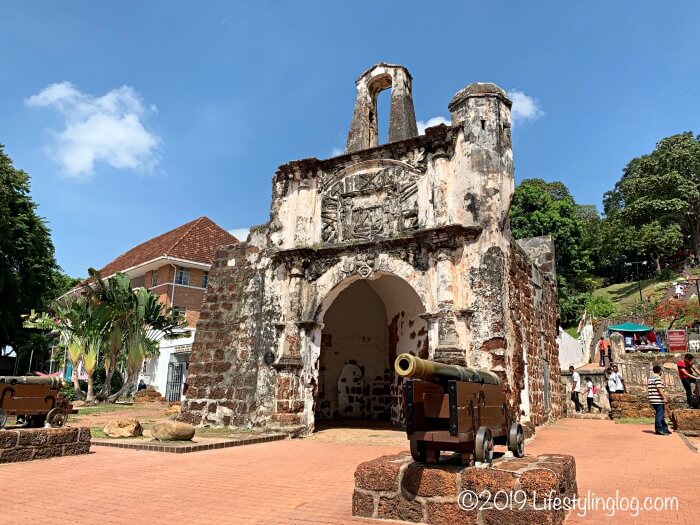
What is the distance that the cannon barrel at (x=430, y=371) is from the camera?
4.14 m

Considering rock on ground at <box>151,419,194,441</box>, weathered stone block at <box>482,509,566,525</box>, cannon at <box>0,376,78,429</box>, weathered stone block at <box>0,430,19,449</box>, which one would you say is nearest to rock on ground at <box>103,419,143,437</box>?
rock on ground at <box>151,419,194,441</box>

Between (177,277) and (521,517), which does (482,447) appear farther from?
(177,277)

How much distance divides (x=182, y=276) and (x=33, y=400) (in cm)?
1878

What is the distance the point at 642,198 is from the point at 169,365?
3989cm

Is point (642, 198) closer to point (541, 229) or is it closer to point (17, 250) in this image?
point (541, 229)

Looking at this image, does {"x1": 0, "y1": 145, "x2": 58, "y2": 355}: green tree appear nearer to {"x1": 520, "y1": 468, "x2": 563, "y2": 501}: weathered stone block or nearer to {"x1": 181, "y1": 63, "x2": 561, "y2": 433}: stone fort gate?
{"x1": 181, "y1": 63, "x2": 561, "y2": 433}: stone fort gate

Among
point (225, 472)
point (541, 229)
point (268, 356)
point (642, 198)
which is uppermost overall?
point (642, 198)

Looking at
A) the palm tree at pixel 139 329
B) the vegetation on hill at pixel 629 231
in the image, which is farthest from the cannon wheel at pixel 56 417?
the vegetation on hill at pixel 629 231

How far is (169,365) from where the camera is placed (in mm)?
23812

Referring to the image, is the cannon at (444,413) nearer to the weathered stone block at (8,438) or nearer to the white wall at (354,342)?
the weathered stone block at (8,438)

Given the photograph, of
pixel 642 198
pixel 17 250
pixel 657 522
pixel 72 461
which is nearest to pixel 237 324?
pixel 72 461

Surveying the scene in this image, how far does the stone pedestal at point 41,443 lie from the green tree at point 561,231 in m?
31.2

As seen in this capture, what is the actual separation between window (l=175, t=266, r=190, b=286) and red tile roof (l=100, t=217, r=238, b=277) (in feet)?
2.44

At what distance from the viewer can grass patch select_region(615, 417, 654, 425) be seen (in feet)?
43.3
